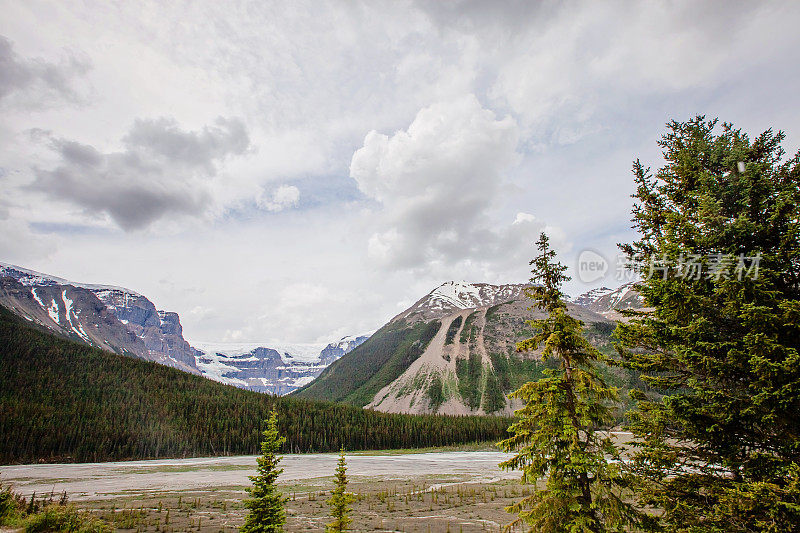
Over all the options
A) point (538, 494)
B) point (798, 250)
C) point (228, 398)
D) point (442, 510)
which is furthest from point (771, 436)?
point (228, 398)

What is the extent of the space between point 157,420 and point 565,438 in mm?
161491

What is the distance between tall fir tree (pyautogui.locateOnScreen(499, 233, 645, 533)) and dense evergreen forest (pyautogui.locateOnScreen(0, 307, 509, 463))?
424ft

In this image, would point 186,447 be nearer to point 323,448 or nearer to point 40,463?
point 40,463

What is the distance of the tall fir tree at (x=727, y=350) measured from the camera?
936 cm

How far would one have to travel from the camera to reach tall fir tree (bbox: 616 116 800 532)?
30.7 feet

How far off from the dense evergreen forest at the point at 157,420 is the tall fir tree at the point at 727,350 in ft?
428

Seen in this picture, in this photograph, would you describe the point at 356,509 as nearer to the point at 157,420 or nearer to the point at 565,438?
the point at 565,438

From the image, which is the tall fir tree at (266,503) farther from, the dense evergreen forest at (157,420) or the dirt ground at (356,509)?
the dense evergreen forest at (157,420)

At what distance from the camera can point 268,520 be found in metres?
14.3

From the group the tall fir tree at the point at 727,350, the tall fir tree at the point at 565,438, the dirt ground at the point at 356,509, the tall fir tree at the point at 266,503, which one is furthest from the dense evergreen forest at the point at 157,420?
the tall fir tree at the point at 727,350

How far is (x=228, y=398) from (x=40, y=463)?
57079 mm

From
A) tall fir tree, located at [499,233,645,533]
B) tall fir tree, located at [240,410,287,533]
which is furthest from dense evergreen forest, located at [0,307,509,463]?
tall fir tree, located at [499,233,645,533]

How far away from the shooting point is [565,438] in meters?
11.1

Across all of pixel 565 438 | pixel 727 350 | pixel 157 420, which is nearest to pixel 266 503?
pixel 565 438
